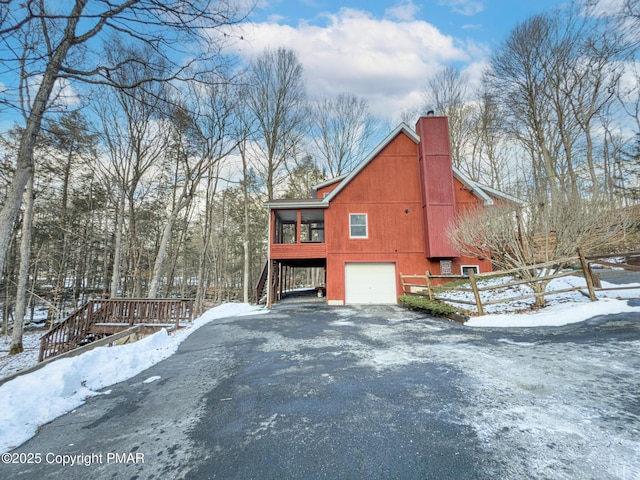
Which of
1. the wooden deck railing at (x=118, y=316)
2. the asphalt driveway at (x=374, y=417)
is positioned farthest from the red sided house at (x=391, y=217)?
the asphalt driveway at (x=374, y=417)

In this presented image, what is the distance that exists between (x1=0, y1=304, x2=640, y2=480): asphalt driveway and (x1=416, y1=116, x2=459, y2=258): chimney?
6673 millimetres

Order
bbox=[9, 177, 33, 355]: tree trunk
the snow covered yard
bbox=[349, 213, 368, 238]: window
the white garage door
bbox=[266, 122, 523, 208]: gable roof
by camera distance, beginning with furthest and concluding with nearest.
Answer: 1. bbox=[349, 213, 368, 238]: window
2. bbox=[266, 122, 523, 208]: gable roof
3. the white garage door
4. bbox=[9, 177, 33, 355]: tree trunk
5. the snow covered yard

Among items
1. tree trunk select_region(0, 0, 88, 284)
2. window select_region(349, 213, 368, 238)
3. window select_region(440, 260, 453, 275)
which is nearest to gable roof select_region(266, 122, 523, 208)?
window select_region(349, 213, 368, 238)

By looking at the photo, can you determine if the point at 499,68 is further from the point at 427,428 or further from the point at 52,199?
the point at 52,199

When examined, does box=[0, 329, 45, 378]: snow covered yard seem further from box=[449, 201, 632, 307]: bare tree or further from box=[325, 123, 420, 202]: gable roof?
box=[449, 201, 632, 307]: bare tree

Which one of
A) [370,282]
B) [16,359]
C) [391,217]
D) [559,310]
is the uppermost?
[391,217]

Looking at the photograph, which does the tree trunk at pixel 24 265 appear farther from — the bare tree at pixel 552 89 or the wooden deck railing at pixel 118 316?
the bare tree at pixel 552 89

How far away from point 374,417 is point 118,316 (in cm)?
1039

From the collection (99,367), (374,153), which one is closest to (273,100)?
(374,153)

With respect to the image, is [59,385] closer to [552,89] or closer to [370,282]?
[370,282]

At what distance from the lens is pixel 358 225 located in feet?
40.6

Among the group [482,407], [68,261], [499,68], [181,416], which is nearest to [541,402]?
[482,407]

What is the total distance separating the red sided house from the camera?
38.4 feet

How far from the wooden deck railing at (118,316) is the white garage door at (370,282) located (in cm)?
647
